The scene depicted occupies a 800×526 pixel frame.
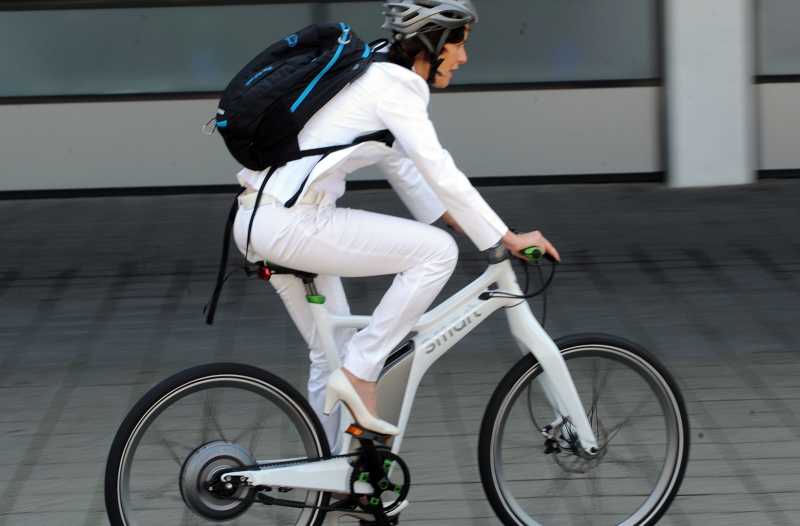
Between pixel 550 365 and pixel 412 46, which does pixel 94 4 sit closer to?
pixel 412 46

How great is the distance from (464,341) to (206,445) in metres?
2.80

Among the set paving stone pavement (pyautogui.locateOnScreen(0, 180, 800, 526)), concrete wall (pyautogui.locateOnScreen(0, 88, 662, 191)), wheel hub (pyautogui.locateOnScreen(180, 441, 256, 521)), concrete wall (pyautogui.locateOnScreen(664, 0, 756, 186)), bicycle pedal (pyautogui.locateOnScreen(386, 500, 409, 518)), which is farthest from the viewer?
concrete wall (pyautogui.locateOnScreen(0, 88, 662, 191))

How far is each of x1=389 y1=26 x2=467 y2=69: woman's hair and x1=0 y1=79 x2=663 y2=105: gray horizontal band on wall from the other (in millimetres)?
5784

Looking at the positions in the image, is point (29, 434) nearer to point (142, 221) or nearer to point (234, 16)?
point (142, 221)

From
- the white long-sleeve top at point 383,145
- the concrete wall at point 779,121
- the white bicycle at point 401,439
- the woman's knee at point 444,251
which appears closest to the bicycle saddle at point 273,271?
the white bicycle at point 401,439

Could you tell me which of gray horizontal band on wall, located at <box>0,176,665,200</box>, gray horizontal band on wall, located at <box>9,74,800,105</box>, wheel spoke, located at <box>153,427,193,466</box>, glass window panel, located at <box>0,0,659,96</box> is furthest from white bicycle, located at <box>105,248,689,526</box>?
glass window panel, located at <box>0,0,659,96</box>

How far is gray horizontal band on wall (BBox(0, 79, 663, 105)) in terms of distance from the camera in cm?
973

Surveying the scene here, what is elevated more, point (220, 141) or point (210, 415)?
point (210, 415)

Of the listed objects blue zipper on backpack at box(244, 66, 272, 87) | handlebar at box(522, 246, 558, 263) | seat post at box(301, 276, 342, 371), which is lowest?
seat post at box(301, 276, 342, 371)

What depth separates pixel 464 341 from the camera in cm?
667

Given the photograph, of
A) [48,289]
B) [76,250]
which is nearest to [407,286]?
[48,289]

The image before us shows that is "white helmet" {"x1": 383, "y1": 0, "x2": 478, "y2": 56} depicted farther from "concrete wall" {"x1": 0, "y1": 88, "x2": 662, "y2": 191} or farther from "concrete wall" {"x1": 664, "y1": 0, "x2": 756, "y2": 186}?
"concrete wall" {"x1": 664, "y1": 0, "x2": 756, "y2": 186}

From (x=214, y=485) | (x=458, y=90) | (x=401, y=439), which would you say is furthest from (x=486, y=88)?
(x=214, y=485)

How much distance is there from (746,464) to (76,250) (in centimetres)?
496
